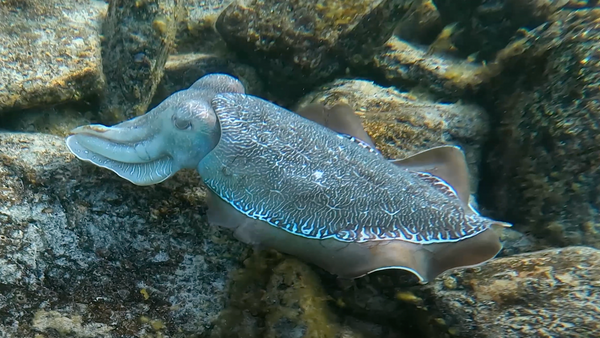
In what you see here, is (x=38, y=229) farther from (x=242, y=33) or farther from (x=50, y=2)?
(x=50, y=2)

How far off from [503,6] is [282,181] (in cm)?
Result: 484

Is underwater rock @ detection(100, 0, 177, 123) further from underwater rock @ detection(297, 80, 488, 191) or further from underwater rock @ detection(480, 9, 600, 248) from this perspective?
underwater rock @ detection(480, 9, 600, 248)

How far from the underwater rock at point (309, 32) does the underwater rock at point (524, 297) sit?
3.22m

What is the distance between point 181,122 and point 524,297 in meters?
2.76

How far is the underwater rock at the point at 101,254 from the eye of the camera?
2.52 m

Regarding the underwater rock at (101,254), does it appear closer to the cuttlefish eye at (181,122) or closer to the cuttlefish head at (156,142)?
the cuttlefish head at (156,142)

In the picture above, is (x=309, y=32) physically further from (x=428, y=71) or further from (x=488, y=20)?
(x=488, y=20)

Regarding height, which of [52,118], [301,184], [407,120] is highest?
[407,120]

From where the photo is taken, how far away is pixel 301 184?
270 centimetres

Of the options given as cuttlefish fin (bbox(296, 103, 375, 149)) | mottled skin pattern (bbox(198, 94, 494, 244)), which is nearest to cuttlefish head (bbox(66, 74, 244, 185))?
mottled skin pattern (bbox(198, 94, 494, 244))

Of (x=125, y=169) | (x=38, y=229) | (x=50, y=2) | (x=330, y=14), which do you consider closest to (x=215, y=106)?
(x=125, y=169)

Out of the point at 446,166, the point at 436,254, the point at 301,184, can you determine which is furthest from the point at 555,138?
the point at 301,184

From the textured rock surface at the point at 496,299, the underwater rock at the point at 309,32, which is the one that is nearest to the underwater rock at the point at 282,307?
the textured rock surface at the point at 496,299

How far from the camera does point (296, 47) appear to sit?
4.72 metres
